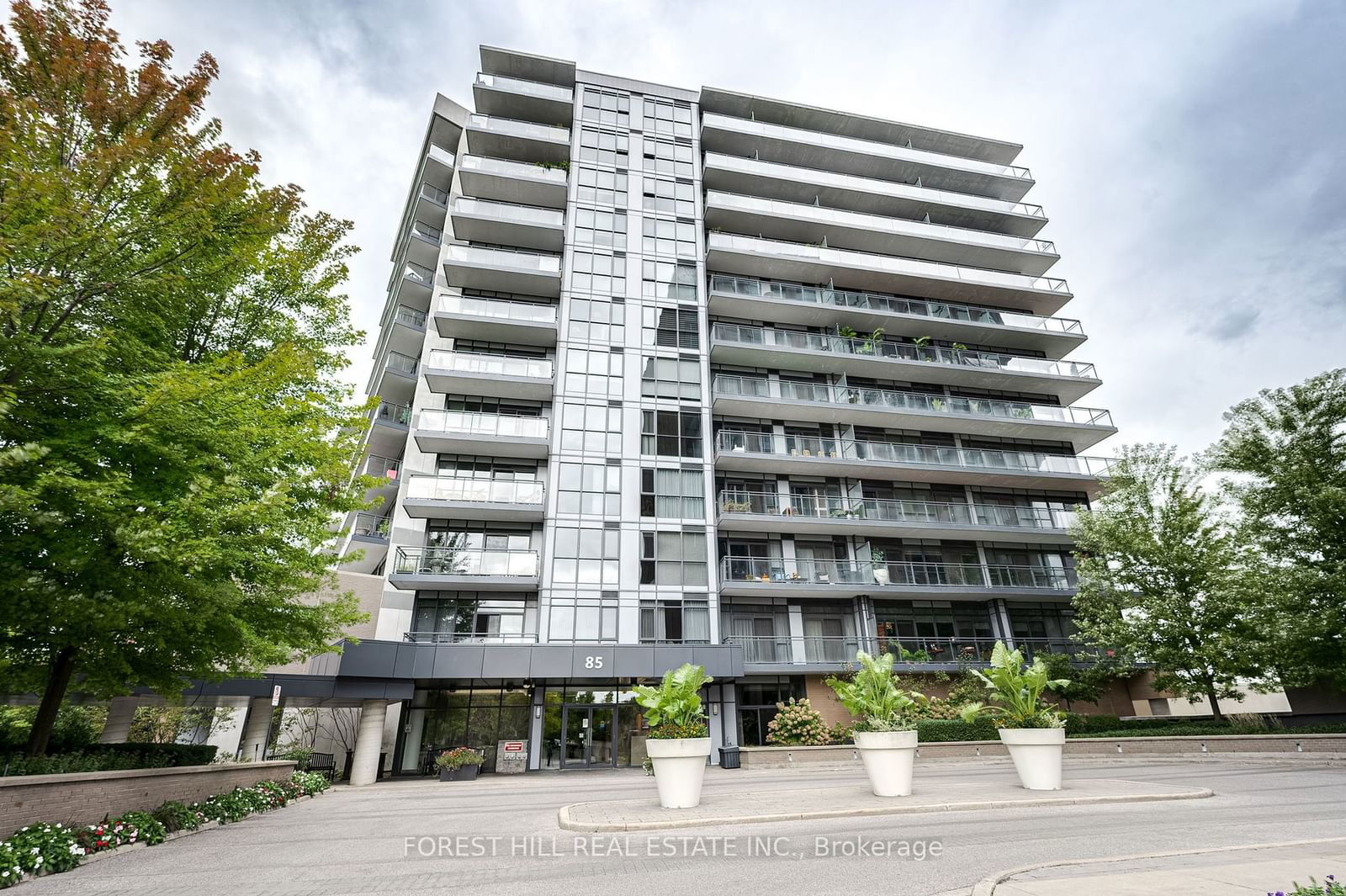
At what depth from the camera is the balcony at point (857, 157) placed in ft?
127

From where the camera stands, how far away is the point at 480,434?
91.1 ft

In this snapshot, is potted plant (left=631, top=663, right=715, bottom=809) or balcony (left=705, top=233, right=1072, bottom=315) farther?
balcony (left=705, top=233, right=1072, bottom=315)

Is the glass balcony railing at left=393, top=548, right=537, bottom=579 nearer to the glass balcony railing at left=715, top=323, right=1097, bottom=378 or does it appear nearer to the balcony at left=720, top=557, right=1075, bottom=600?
the balcony at left=720, top=557, right=1075, bottom=600

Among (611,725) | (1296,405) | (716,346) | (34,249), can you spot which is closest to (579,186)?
(716,346)

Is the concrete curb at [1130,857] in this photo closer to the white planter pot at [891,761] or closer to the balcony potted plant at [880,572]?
the white planter pot at [891,761]

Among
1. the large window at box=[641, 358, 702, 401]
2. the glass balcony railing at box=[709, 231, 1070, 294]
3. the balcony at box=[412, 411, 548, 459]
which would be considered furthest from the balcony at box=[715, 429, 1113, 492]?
the glass balcony railing at box=[709, 231, 1070, 294]

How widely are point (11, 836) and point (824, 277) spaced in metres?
35.7

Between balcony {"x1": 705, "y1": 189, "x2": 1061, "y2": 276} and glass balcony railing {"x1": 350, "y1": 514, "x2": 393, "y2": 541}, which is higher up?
balcony {"x1": 705, "y1": 189, "x2": 1061, "y2": 276}

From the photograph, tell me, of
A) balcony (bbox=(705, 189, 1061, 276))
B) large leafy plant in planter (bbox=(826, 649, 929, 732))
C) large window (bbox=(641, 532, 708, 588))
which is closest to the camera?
large leafy plant in planter (bbox=(826, 649, 929, 732))

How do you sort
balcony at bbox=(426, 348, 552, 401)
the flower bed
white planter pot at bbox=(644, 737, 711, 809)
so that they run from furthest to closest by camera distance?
balcony at bbox=(426, 348, 552, 401)
white planter pot at bbox=(644, 737, 711, 809)
the flower bed

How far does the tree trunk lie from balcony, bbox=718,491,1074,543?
21.8 meters

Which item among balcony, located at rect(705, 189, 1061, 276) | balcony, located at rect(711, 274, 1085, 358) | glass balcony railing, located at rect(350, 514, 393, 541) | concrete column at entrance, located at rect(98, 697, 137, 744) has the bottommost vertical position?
concrete column at entrance, located at rect(98, 697, 137, 744)

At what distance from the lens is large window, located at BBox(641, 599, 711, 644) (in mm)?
27078

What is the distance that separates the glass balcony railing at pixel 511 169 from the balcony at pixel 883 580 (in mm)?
21963
